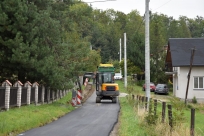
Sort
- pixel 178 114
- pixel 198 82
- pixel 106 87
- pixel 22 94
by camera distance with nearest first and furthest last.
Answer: pixel 178 114, pixel 22 94, pixel 106 87, pixel 198 82

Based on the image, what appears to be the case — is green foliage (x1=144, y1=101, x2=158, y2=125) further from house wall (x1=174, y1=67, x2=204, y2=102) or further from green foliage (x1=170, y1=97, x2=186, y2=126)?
house wall (x1=174, y1=67, x2=204, y2=102)

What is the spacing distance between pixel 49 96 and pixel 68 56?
12.4 feet

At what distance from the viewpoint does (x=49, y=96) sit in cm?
3180

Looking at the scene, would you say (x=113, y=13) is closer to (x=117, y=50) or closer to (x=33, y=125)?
(x=117, y=50)

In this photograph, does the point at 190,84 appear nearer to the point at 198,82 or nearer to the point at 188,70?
the point at 198,82

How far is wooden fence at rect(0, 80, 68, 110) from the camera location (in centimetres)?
2082

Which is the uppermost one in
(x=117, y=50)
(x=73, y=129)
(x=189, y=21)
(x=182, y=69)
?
(x=189, y=21)

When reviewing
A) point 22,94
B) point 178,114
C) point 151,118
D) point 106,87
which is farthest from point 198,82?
point 178,114

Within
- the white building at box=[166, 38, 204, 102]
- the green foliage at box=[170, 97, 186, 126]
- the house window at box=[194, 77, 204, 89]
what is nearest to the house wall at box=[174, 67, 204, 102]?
the white building at box=[166, 38, 204, 102]

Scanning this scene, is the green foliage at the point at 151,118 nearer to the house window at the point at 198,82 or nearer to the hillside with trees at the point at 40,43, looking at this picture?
→ the hillside with trees at the point at 40,43

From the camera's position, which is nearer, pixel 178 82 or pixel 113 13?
pixel 178 82

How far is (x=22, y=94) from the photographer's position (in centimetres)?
2425

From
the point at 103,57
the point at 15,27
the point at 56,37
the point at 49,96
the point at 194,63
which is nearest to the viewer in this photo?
the point at 15,27

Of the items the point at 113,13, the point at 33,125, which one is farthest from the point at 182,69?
the point at 113,13
